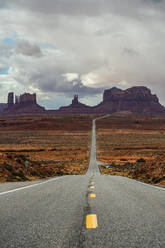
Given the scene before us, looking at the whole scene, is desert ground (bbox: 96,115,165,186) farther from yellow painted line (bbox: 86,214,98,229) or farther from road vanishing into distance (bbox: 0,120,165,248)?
yellow painted line (bbox: 86,214,98,229)

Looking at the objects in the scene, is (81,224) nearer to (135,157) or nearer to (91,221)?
(91,221)

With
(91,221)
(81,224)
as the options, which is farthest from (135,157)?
(81,224)

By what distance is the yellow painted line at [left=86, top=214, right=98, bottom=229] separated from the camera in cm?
457

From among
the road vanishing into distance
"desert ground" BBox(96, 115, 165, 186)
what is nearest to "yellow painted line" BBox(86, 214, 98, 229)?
the road vanishing into distance

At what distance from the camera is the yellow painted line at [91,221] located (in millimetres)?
4574

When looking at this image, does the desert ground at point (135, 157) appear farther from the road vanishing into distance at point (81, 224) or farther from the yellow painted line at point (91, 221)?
the yellow painted line at point (91, 221)

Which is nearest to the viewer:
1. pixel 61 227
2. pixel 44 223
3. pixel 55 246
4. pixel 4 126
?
pixel 55 246

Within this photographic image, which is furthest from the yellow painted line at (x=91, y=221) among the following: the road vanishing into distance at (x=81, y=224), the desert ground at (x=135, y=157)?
the desert ground at (x=135, y=157)

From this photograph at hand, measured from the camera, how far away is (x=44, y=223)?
4.81 metres

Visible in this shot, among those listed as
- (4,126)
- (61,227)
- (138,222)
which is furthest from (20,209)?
(4,126)

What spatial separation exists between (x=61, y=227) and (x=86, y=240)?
89 cm

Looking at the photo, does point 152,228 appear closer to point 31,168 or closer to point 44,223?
point 44,223

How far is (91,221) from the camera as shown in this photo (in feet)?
16.0

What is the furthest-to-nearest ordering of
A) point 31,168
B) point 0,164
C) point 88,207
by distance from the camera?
point 31,168, point 0,164, point 88,207
